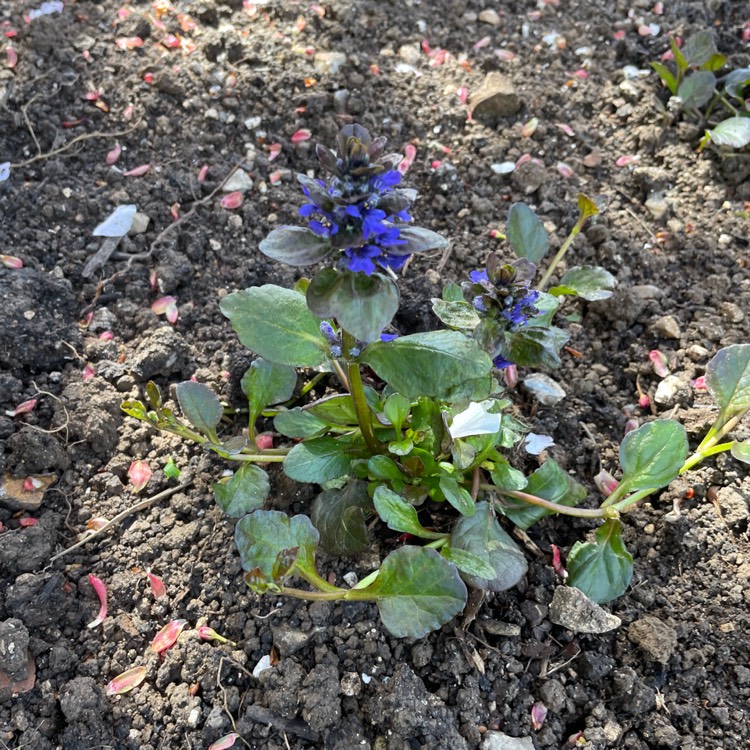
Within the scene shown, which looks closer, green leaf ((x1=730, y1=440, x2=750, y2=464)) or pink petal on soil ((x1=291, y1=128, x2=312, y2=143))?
green leaf ((x1=730, y1=440, x2=750, y2=464))

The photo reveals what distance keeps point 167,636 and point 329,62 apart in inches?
85.3

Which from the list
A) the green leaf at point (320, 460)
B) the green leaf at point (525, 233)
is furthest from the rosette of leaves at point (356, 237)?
the green leaf at point (525, 233)

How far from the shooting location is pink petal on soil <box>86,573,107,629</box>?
5.98ft

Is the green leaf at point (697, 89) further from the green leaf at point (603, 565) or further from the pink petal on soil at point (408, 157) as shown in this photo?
the green leaf at point (603, 565)

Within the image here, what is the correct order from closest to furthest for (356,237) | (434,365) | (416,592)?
(356,237), (434,365), (416,592)

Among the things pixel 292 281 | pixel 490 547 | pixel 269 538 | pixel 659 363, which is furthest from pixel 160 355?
pixel 659 363

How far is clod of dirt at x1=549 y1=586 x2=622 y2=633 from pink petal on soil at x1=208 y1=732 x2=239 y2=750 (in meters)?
0.80

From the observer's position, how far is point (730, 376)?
6.39 ft

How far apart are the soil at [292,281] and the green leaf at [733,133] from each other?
9cm

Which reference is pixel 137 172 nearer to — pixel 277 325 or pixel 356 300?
pixel 277 325

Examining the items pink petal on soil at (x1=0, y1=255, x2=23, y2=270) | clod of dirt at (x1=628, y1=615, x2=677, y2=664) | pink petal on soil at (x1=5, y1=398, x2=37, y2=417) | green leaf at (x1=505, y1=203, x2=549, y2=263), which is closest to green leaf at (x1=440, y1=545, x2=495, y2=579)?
clod of dirt at (x1=628, y1=615, x2=677, y2=664)

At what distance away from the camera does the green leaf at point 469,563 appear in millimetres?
1660

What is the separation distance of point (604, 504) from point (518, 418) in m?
0.33

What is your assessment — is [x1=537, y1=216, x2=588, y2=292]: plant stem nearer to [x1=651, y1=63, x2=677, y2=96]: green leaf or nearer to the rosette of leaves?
the rosette of leaves
